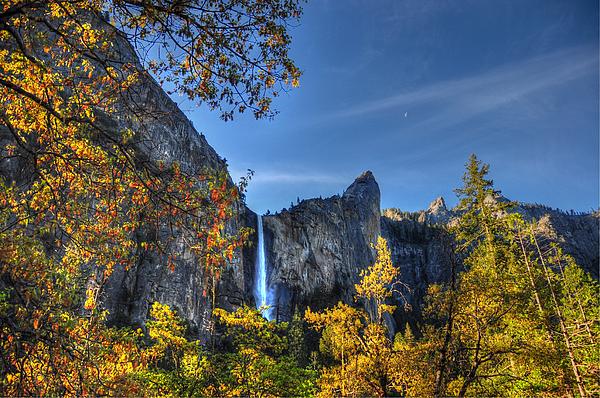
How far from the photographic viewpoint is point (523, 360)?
906 cm

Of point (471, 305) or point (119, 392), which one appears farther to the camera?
point (471, 305)

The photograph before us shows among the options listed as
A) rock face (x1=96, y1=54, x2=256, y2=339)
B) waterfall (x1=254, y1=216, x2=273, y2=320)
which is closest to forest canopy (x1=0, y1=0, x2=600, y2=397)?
rock face (x1=96, y1=54, x2=256, y2=339)

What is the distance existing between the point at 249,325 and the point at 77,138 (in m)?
8.50

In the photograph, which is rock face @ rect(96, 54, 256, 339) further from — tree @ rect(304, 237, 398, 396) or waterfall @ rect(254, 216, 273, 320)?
tree @ rect(304, 237, 398, 396)

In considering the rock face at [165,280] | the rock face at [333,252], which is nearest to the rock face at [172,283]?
the rock face at [165,280]

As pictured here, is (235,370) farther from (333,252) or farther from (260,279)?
(333,252)

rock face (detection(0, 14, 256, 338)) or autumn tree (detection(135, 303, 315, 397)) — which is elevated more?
rock face (detection(0, 14, 256, 338))

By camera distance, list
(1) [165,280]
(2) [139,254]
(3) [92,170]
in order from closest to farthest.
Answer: (3) [92,170] → (2) [139,254] → (1) [165,280]

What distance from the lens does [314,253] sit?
66500 millimetres

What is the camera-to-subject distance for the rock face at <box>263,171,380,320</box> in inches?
2328

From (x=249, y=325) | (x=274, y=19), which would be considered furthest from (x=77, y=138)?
(x=249, y=325)

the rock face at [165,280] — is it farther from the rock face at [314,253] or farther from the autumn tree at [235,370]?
the autumn tree at [235,370]

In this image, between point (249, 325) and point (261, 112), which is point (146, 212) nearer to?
point (261, 112)

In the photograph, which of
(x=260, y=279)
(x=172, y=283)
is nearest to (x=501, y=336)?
(x=172, y=283)
